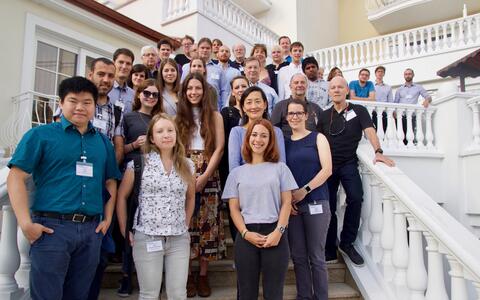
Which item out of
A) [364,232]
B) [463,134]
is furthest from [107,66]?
[463,134]

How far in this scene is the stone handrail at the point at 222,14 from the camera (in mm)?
8348

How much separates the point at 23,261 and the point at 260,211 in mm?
1595

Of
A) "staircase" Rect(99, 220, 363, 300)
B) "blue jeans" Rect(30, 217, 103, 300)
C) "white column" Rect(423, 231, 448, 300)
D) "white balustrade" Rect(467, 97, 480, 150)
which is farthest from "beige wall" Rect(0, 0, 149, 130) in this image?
"white balustrade" Rect(467, 97, 480, 150)

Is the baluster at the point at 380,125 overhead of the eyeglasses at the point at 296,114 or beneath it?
overhead

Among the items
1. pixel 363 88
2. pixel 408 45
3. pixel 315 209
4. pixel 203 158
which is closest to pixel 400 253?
pixel 315 209

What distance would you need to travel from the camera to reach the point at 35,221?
6.01 feet

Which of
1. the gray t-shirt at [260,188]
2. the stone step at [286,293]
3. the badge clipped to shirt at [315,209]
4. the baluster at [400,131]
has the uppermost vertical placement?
the baluster at [400,131]

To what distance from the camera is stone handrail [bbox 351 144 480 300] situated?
195cm

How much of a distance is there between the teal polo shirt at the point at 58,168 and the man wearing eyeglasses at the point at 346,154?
201 cm

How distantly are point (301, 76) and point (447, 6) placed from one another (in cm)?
1119

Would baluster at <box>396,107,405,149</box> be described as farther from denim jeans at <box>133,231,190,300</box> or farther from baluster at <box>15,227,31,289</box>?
baluster at <box>15,227,31,289</box>

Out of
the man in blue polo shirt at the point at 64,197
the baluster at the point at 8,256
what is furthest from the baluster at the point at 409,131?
the baluster at the point at 8,256

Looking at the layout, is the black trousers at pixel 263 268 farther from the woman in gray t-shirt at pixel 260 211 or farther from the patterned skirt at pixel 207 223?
the patterned skirt at pixel 207 223

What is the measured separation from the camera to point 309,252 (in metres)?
2.49
